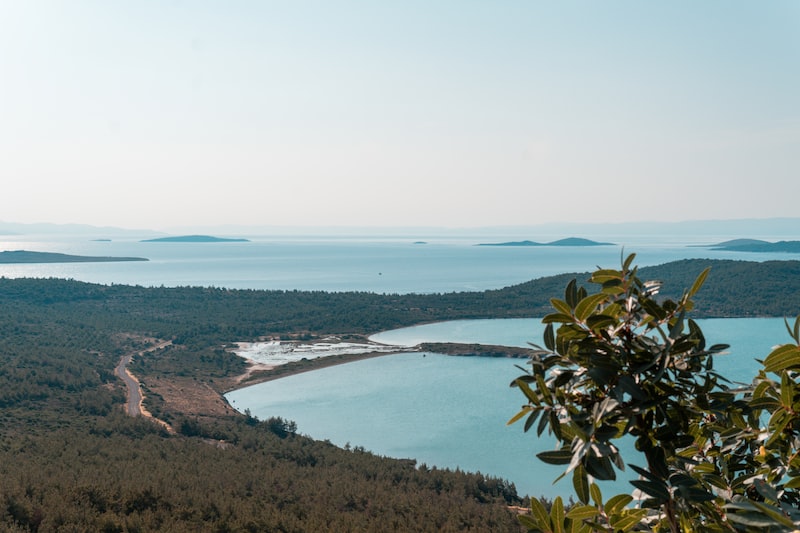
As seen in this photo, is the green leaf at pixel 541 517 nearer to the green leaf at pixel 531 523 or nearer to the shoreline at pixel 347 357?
the green leaf at pixel 531 523

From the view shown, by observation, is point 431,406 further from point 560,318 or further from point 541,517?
point 560,318

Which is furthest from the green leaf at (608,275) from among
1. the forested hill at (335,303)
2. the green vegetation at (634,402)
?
the forested hill at (335,303)

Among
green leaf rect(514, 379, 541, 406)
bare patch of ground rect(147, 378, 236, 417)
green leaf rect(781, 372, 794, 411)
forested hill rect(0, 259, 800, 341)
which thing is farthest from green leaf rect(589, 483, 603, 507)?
forested hill rect(0, 259, 800, 341)

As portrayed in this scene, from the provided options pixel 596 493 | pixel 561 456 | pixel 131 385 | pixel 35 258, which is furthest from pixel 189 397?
pixel 35 258

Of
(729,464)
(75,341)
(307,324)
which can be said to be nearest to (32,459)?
(729,464)

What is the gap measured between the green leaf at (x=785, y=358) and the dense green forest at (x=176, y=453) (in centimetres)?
956

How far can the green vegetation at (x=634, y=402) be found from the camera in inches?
59.9

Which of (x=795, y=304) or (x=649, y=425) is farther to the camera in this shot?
(x=795, y=304)

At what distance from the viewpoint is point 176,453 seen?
56.2 feet

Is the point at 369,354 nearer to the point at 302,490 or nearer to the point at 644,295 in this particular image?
the point at 302,490

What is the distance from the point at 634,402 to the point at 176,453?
688 inches

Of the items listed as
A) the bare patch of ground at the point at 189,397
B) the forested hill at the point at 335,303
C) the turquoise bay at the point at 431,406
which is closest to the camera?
the turquoise bay at the point at 431,406

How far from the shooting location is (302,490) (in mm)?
13742

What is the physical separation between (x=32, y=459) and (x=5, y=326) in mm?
30308
